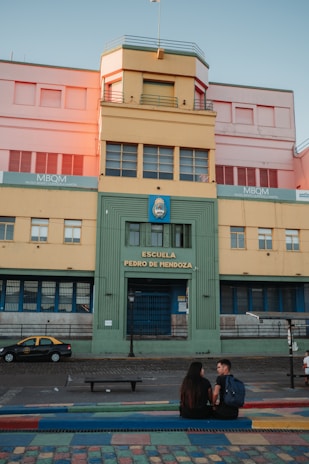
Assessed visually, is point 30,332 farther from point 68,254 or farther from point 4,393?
point 4,393

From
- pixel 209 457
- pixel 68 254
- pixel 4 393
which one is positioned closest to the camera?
pixel 209 457

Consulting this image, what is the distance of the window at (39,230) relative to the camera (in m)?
29.3

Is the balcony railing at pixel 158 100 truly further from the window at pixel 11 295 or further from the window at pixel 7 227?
the window at pixel 11 295

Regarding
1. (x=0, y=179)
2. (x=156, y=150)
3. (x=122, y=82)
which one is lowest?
(x=0, y=179)

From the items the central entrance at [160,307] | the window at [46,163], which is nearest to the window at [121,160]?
the window at [46,163]

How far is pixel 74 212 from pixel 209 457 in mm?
24342

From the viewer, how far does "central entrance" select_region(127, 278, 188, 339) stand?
31719mm

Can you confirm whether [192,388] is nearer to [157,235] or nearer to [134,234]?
[134,234]

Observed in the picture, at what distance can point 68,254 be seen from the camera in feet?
95.9

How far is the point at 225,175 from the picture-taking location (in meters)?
37.6

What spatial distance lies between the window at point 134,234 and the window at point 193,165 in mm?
5116

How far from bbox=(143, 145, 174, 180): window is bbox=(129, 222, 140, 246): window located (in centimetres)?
377

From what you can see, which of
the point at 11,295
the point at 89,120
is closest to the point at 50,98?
the point at 89,120

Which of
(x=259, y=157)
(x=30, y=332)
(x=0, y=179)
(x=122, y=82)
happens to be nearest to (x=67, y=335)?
(x=30, y=332)
